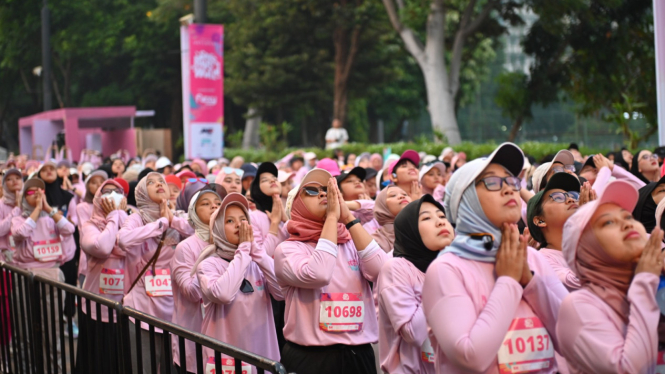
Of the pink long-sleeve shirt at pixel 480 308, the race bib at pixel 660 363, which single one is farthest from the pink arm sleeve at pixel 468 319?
the race bib at pixel 660 363

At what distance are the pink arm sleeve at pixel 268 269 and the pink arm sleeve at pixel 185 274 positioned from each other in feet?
1.83

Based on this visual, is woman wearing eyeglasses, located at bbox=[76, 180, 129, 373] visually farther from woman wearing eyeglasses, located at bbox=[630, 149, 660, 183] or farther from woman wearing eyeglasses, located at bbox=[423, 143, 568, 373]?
woman wearing eyeglasses, located at bbox=[630, 149, 660, 183]

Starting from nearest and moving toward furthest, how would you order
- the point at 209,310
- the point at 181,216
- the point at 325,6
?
1. the point at 209,310
2. the point at 181,216
3. the point at 325,6

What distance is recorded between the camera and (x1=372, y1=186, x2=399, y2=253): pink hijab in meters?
6.35

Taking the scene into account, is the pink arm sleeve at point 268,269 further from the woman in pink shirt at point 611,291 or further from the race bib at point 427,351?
the woman in pink shirt at point 611,291

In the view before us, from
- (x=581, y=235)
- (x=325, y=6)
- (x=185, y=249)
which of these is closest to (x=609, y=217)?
(x=581, y=235)

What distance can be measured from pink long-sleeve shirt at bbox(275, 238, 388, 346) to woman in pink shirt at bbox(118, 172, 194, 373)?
6.49ft

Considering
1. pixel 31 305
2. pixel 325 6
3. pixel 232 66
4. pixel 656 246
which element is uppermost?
pixel 325 6

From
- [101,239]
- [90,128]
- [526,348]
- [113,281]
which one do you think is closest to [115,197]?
[101,239]

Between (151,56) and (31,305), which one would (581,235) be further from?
(151,56)

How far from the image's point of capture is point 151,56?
4747cm

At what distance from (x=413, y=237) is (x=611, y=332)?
1431mm

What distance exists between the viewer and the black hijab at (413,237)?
4383mm

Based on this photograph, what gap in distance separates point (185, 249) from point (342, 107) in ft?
96.1
